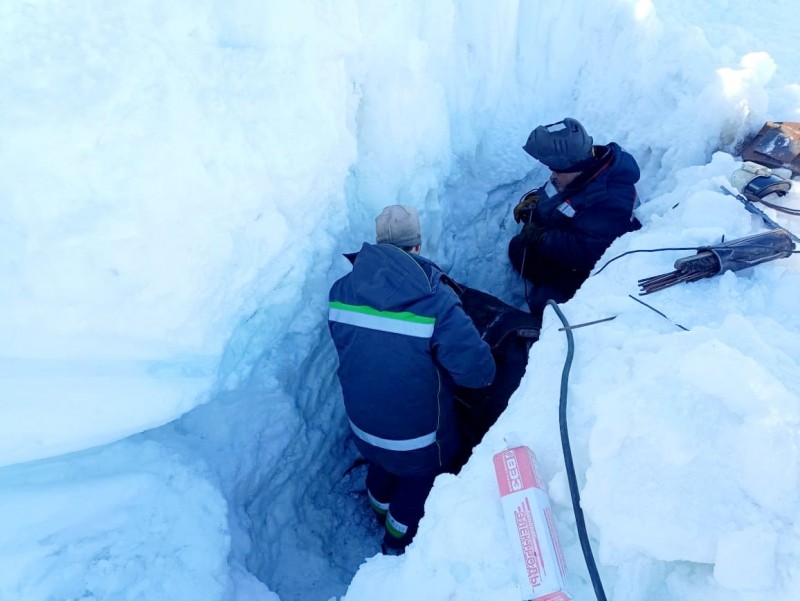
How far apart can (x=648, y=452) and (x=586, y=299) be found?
3.13 ft

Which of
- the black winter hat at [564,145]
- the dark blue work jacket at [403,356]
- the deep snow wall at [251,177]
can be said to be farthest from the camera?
the black winter hat at [564,145]

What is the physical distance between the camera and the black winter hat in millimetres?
2941

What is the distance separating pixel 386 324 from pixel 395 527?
1.11 meters

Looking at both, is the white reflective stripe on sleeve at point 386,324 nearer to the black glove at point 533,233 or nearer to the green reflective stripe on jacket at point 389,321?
the green reflective stripe on jacket at point 389,321

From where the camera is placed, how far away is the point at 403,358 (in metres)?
2.38

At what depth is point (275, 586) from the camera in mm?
2508

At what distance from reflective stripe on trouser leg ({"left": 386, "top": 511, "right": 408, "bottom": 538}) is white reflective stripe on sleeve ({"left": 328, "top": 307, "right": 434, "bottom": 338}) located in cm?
105

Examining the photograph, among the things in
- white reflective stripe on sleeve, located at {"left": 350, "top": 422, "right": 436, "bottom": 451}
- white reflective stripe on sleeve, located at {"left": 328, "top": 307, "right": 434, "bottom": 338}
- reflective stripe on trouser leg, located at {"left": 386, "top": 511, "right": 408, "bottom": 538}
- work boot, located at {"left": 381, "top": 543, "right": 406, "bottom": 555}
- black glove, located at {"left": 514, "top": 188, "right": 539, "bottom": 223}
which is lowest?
work boot, located at {"left": 381, "top": 543, "right": 406, "bottom": 555}

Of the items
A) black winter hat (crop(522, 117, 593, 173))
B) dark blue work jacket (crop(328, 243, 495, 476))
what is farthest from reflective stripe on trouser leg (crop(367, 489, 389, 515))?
black winter hat (crop(522, 117, 593, 173))

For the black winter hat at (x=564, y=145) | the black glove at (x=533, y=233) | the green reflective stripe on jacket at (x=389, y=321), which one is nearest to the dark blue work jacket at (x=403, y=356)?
the green reflective stripe on jacket at (x=389, y=321)

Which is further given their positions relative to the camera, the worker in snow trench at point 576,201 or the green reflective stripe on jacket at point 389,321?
the worker in snow trench at point 576,201

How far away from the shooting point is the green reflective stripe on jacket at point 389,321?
2295 mm

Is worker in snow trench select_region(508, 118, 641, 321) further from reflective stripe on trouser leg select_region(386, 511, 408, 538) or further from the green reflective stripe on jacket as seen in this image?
reflective stripe on trouser leg select_region(386, 511, 408, 538)

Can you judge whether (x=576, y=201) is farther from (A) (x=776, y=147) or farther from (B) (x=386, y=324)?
(B) (x=386, y=324)
